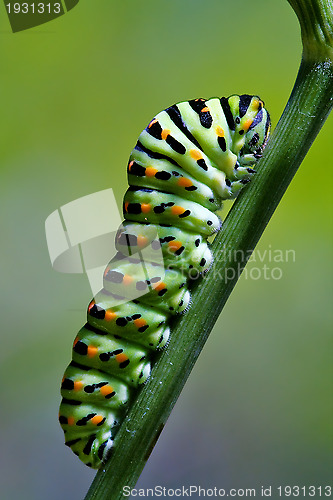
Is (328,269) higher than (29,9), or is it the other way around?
(29,9)

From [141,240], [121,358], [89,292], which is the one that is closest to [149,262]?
[141,240]

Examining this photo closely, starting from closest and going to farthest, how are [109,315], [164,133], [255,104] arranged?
1. [109,315]
2. [164,133]
3. [255,104]

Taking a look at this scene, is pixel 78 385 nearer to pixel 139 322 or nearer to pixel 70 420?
pixel 70 420

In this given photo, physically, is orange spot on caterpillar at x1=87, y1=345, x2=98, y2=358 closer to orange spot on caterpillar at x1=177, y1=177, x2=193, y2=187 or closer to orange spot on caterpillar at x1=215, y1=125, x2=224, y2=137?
orange spot on caterpillar at x1=177, y1=177, x2=193, y2=187

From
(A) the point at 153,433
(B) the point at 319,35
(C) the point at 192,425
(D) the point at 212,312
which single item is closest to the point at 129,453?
(A) the point at 153,433

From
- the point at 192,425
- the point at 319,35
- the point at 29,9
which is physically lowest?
the point at 192,425

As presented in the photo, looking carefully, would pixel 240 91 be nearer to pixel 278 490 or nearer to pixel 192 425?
pixel 192 425
